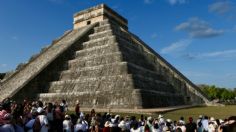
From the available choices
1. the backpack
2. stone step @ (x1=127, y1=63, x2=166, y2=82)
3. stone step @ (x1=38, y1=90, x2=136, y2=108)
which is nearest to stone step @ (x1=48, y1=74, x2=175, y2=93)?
stone step @ (x1=38, y1=90, x2=136, y2=108)

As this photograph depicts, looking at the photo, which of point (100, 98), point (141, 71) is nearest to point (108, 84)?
point (100, 98)

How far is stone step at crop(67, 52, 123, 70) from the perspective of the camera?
25.0 m

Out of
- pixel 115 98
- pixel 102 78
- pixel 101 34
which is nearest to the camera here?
pixel 115 98

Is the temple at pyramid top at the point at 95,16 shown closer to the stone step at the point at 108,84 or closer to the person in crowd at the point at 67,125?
the stone step at the point at 108,84

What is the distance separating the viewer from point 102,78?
78.0 feet

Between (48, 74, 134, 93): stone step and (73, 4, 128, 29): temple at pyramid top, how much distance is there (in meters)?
13.4

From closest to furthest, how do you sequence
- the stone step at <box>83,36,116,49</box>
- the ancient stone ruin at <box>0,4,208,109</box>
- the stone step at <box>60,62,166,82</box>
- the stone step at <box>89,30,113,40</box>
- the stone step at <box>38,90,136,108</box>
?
1. the stone step at <box>38,90,136,108</box>
2. the ancient stone ruin at <box>0,4,208,109</box>
3. the stone step at <box>60,62,166,82</box>
4. the stone step at <box>83,36,116,49</box>
5. the stone step at <box>89,30,113,40</box>

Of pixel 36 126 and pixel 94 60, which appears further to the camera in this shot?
pixel 94 60

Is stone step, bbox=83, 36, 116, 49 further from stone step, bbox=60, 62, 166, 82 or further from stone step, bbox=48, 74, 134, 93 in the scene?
stone step, bbox=48, 74, 134, 93

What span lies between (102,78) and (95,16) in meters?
15.6

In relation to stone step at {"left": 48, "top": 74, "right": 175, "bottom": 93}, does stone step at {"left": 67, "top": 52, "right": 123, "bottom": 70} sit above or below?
above

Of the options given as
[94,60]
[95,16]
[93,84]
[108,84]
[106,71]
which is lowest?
[108,84]

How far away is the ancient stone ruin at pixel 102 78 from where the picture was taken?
884 inches

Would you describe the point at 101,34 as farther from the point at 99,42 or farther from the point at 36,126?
the point at 36,126
